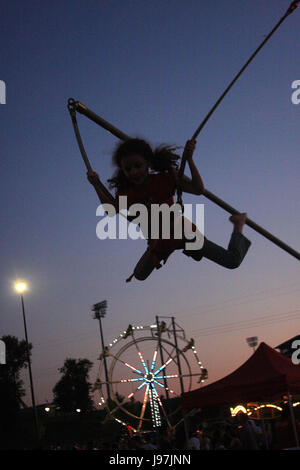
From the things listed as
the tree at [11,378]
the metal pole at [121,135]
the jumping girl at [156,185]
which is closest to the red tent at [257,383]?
the metal pole at [121,135]

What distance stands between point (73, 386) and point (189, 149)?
2865 inches

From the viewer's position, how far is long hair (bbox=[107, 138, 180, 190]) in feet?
14.8

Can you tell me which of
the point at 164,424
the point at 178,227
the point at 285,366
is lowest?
the point at 164,424

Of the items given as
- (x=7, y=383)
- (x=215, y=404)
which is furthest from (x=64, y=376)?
(x=215, y=404)

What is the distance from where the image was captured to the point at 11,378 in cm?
5147

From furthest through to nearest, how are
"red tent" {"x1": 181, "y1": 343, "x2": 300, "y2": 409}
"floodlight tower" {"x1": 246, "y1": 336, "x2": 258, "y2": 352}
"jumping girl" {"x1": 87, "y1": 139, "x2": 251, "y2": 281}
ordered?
"floodlight tower" {"x1": 246, "y1": 336, "x2": 258, "y2": 352} → "red tent" {"x1": 181, "y1": 343, "x2": 300, "y2": 409} → "jumping girl" {"x1": 87, "y1": 139, "x2": 251, "y2": 281}

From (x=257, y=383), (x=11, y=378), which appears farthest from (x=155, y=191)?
(x=11, y=378)

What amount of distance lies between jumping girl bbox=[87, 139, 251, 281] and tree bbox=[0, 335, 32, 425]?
1718 inches

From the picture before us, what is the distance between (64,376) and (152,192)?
73701 mm

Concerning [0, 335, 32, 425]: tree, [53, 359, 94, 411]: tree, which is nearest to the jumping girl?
[0, 335, 32, 425]: tree

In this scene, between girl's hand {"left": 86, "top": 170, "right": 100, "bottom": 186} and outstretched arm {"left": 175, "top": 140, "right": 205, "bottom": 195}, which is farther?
girl's hand {"left": 86, "top": 170, "right": 100, "bottom": 186}

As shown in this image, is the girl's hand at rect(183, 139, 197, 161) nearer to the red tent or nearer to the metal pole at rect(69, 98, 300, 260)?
the metal pole at rect(69, 98, 300, 260)

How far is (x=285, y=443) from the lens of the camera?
989cm
